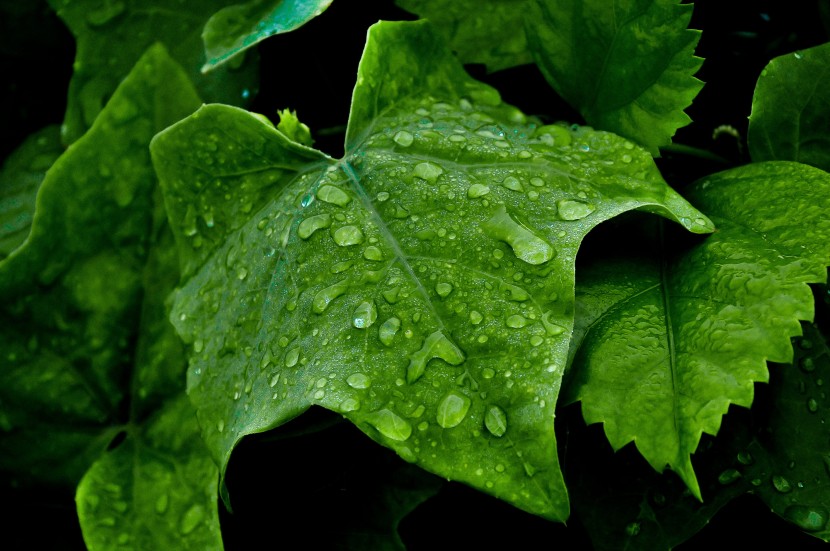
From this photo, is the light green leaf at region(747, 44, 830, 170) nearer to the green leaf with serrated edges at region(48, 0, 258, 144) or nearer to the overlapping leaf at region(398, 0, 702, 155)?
the overlapping leaf at region(398, 0, 702, 155)

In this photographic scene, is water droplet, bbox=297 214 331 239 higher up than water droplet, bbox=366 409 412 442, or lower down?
higher up

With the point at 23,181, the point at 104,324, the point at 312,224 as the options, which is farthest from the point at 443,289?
the point at 23,181

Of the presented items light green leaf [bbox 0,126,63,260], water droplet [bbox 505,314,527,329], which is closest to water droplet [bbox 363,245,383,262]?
water droplet [bbox 505,314,527,329]

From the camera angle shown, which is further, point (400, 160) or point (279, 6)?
point (279, 6)

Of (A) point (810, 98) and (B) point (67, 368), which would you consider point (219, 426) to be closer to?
(B) point (67, 368)

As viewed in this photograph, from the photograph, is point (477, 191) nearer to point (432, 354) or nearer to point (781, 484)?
point (432, 354)

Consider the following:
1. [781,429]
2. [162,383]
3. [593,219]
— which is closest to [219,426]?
[162,383]

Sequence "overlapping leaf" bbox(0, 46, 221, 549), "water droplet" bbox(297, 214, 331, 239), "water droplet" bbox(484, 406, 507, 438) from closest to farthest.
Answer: "water droplet" bbox(484, 406, 507, 438) → "water droplet" bbox(297, 214, 331, 239) → "overlapping leaf" bbox(0, 46, 221, 549)
